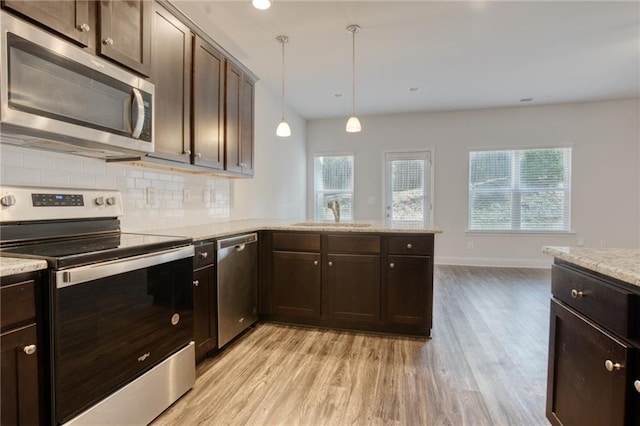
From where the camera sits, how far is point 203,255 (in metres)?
2.13

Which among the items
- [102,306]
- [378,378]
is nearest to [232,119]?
[102,306]

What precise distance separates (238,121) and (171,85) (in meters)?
0.86

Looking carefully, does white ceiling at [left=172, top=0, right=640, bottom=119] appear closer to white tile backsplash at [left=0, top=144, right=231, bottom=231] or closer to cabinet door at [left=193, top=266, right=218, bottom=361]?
white tile backsplash at [left=0, top=144, right=231, bottom=231]

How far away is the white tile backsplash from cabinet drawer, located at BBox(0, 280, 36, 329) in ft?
2.36

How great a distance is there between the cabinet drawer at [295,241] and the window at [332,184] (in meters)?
3.43

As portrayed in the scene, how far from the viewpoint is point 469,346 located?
99.4 inches

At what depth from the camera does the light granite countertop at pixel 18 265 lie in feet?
3.41

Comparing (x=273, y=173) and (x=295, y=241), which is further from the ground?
(x=273, y=173)

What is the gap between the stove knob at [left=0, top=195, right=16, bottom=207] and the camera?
4.65 ft

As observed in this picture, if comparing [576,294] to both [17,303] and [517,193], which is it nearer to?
[17,303]

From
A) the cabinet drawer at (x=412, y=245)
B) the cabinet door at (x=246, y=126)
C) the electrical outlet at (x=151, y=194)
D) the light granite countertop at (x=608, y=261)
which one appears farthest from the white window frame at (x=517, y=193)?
the electrical outlet at (x=151, y=194)

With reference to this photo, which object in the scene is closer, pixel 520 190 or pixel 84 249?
pixel 84 249

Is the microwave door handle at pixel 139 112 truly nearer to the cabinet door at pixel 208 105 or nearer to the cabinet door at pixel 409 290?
the cabinet door at pixel 208 105

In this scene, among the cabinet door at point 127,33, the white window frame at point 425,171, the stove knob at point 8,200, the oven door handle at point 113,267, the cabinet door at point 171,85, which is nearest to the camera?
the oven door handle at point 113,267
